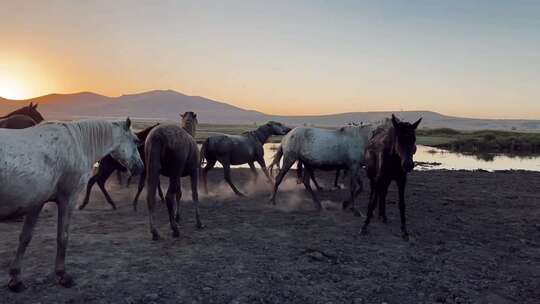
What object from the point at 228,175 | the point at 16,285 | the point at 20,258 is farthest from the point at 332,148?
the point at 16,285

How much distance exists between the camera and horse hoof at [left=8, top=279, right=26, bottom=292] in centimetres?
506

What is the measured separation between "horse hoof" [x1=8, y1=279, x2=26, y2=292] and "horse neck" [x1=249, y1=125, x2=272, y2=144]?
991 centimetres

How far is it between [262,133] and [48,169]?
1005 cm

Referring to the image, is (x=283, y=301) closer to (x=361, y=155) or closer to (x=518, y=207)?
(x=361, y=155)

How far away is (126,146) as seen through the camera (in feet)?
21.0

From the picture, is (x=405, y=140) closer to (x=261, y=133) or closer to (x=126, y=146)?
(x=126, y=146)

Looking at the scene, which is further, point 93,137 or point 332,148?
point 332,148

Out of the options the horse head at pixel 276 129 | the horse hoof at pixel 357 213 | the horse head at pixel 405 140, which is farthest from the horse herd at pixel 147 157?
the horse hoof at pixel 357 213

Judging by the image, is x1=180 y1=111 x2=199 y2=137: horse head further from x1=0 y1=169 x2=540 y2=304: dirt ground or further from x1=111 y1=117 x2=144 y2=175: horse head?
x1=111 y1=117 x2=144 y2=175: horse head

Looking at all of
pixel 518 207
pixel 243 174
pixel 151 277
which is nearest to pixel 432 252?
pixel 151 277

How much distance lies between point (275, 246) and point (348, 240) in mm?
1567

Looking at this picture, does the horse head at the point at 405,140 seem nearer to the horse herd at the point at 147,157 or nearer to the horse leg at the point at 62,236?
the horse herd at the point at 147,157

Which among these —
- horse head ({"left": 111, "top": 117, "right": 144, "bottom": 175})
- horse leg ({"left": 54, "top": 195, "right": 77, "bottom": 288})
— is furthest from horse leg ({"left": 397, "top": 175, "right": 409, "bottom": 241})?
horse leg ({"left": 54, "top": 195, "right": 77, "bottom": 288})

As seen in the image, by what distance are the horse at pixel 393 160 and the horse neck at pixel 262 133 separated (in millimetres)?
5559
